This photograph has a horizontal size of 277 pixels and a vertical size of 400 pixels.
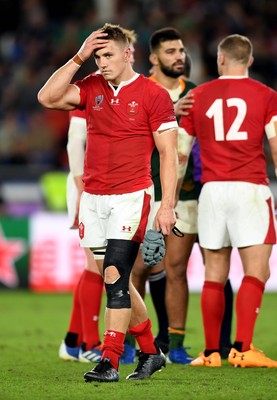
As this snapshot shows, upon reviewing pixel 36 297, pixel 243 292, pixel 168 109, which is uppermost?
pixel 168 109

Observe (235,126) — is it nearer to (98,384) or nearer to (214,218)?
(214,218)

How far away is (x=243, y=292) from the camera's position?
788 centimetres

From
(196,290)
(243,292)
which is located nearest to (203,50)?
(196,290)

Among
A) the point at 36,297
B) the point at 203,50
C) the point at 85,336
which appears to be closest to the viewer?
the point at 85,336

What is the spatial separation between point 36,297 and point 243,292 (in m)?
6.27

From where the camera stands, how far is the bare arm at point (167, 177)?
6891mm

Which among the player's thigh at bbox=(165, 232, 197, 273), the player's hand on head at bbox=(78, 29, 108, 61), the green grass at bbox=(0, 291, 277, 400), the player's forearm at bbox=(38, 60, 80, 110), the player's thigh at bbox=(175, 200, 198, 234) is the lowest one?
the green grass at bbox=(0, 291, 277, 400)

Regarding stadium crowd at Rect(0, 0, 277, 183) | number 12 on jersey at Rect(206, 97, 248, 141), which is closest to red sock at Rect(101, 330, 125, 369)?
number 12 on jersey at Rect(206, 97, 248, 141)

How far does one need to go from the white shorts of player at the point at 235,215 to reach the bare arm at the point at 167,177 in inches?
41.6

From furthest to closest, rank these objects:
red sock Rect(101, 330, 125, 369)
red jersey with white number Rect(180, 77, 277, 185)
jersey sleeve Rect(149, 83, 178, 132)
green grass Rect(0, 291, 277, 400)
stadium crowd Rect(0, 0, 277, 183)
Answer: stadium crowd Rect(0, 0, 277, 183), red jersey with white number Rect(180, 77, 277, 185), jersey sleeve Rect(149, 83, 178, 132), red sock Rect(101, 330, 125, 369), green grass Rect(0, 291, 277, 400)

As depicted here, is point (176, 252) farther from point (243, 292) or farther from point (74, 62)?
point (74, 62)

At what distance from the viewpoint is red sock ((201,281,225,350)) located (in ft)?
26.3

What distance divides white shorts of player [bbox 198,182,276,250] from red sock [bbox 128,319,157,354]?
1086 mm

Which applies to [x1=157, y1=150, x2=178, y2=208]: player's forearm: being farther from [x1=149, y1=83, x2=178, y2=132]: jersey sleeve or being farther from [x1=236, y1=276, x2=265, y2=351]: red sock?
[x1=236, y1=276, x2=265, y2=351]: red sock
